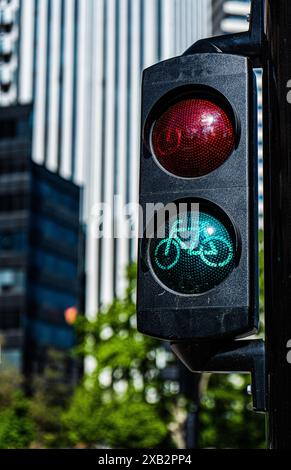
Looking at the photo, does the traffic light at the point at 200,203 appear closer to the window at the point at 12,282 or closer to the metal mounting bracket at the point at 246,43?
the metal mounting bracket at the point at 246,43

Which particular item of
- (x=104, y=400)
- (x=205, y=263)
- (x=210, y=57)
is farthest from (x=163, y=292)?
(x=104, y=400)

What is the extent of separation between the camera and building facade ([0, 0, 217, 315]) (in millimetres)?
113000

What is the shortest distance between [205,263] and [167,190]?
227 millimetres

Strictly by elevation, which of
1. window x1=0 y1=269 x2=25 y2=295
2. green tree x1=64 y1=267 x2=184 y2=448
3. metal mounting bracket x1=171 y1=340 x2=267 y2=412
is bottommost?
green tree x1=64 y1=267 x2=184 y2=448

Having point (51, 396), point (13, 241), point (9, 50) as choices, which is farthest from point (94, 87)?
point (51, 396)

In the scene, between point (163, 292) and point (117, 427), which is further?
point (117, 427)

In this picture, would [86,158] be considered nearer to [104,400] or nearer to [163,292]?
[104,400]

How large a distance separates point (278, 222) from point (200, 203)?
0.72ft

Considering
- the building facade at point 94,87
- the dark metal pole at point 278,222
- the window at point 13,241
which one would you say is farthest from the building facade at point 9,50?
the dark metal pole at point 278,222

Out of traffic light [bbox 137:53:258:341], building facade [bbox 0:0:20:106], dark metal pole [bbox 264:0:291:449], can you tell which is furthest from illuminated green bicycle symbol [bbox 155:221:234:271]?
building facade [bbox 0:0:20:106]

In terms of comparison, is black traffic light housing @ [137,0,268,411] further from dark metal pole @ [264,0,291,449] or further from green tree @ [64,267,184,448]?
green tree @ [64,267,184,448]

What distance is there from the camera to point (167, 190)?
258 centimetres

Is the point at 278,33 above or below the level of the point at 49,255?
below

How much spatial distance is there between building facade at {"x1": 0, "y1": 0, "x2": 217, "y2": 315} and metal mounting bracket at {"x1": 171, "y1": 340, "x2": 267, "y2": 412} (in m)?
105
